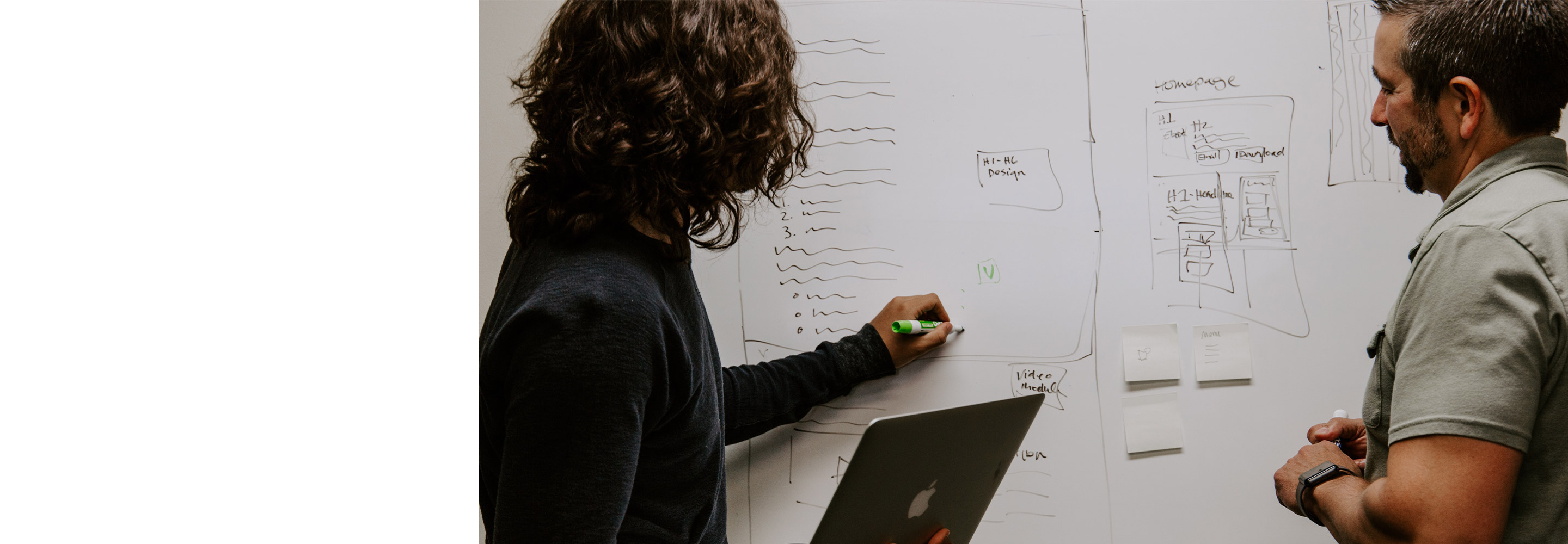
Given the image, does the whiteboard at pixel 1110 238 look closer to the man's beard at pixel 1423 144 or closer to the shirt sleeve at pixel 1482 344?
the man's beard at pixel 1423 144

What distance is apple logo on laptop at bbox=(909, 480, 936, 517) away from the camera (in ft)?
3.12

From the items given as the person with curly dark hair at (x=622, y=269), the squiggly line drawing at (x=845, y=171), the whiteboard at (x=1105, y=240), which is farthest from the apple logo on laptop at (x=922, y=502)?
the squiggly line drawing at (x=845, y=171)

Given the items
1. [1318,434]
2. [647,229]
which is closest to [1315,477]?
[1318,434]

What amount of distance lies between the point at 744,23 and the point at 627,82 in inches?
5.9

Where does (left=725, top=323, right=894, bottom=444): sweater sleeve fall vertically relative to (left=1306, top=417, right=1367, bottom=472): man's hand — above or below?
above

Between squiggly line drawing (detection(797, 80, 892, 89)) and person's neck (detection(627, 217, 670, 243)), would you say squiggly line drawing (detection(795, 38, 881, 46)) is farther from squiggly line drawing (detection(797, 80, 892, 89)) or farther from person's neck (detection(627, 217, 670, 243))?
person's neck (detection(627, 217, 670, 243))

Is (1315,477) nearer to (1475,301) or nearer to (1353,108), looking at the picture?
(1475,301)

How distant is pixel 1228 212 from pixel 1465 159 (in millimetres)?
399

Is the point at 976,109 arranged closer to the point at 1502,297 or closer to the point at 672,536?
the point at 1502,297

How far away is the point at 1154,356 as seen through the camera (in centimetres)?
129

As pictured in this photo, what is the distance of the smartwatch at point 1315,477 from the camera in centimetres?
97

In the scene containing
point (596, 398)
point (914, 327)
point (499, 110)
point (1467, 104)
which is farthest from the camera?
point (499, 110)

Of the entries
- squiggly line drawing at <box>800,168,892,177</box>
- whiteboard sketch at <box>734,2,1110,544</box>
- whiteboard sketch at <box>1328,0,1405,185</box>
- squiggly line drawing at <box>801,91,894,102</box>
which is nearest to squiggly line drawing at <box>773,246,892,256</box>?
whiteboard sketch at <box>734,2,1110,544</box>

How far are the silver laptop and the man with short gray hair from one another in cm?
39
